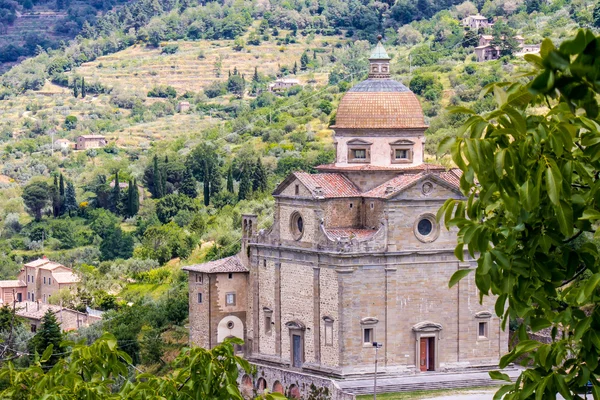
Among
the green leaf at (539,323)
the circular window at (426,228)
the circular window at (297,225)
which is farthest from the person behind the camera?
the circular window at (297,225)

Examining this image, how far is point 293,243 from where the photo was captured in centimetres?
4756

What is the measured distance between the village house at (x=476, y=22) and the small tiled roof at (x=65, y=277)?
→ 213 ft

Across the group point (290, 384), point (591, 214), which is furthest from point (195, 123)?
point (591, 214)

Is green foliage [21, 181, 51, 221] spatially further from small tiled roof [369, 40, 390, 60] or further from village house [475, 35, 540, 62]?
small tiled roof [369, 40, 390, 60]

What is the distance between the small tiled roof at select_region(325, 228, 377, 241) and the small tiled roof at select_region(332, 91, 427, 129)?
3346mm

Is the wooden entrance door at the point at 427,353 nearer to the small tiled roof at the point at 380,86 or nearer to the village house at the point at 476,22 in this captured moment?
the small tiled roof at the point at 380,86

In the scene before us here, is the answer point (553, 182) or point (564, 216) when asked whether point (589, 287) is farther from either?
point (553, 182)

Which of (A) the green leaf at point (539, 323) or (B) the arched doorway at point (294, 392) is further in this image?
(B) the arched doorway at point (294, 392)

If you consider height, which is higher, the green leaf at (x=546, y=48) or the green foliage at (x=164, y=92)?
the green leaf at (x=546, y=48)

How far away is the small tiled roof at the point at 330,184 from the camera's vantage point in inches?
1859

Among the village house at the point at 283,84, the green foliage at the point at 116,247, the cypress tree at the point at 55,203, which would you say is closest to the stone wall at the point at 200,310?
the green foliage at the point at 116,247

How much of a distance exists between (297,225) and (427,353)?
5625 mm

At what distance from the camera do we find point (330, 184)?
47938 mm

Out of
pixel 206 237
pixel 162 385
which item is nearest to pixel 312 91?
pixel 206 237
